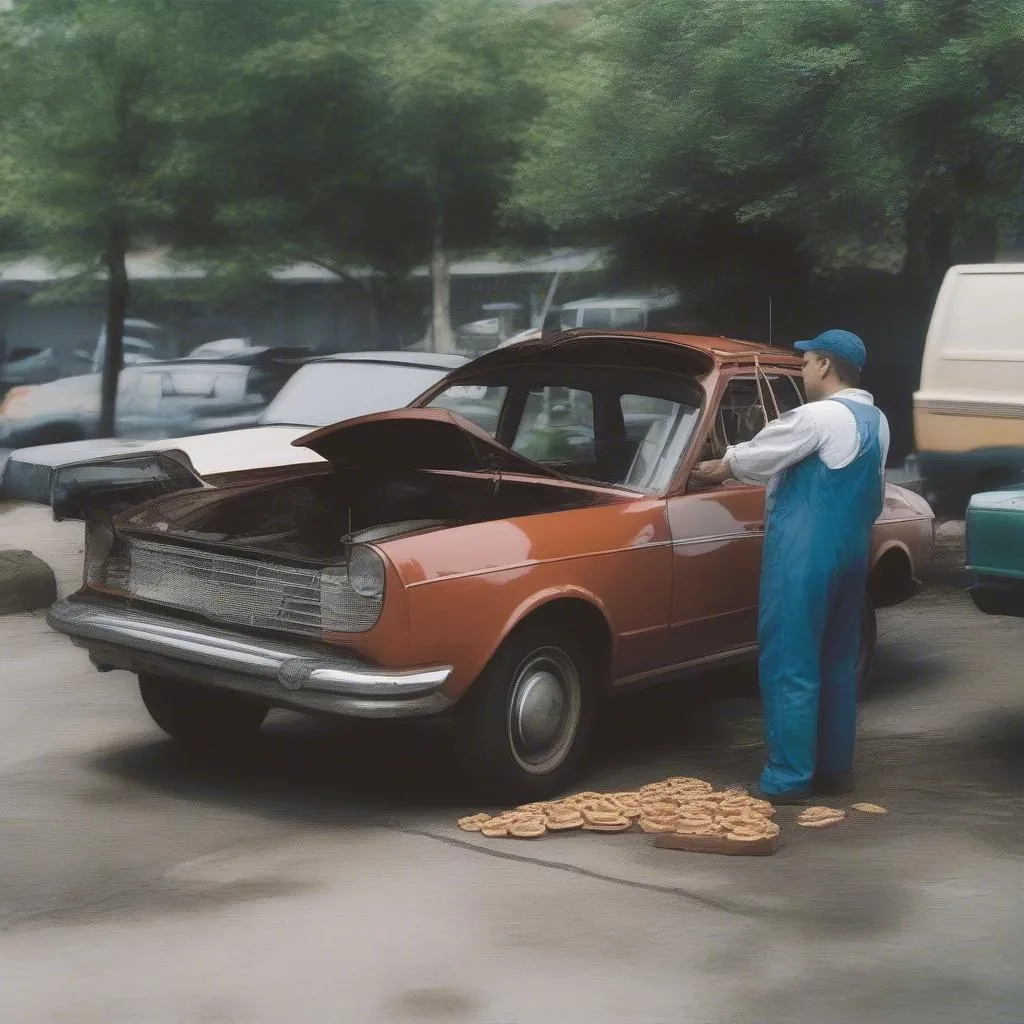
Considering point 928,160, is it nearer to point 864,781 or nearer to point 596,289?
point 596,289

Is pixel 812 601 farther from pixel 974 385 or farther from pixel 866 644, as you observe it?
pixel 974 385

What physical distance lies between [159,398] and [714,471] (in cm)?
998

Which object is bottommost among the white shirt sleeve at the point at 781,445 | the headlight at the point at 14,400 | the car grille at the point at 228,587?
the car grille at the point at 228,587

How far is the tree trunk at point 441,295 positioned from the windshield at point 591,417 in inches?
278

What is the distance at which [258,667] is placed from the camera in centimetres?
586

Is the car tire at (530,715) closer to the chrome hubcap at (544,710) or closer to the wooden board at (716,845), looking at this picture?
the chrome hubcap at (544,710)

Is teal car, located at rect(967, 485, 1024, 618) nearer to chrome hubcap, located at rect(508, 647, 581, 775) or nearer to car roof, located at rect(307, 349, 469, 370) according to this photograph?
chrome hubcap, located at rect(508, 647, 581, 775)

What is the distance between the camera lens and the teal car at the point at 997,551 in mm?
6832

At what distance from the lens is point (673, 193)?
46.9 ft

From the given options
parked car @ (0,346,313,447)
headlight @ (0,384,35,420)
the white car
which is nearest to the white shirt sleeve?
the white car

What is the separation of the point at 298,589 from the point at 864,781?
2495 mm

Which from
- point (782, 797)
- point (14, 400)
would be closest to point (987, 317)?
point (782, 797)

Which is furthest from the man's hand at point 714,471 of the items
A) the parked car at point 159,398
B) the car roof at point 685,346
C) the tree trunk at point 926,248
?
the parked car at point 159,398

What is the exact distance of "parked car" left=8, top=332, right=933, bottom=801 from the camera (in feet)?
19.2
